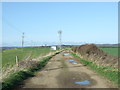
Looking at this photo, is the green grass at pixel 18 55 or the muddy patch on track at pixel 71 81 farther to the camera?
the green grass at pixel 18 55

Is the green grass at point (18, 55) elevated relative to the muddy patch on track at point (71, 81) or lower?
lower

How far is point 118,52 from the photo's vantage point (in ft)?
75.5

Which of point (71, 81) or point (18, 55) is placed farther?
point (18, 55)

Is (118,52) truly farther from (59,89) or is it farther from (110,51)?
(59,89)

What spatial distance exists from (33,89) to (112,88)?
3622 millimetres

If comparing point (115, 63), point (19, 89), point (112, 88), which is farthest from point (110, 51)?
point (19, 89)

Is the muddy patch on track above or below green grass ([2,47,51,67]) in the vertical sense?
above

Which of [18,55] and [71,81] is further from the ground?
[71,81]

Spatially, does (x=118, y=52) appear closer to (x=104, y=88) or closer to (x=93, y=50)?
(x=93, y=50)

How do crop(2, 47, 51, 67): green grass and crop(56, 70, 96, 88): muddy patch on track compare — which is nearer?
crop(56, 70, 96, 88): muddy patch on track

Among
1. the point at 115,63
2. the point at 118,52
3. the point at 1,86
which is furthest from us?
the point at 118,52

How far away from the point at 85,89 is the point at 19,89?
2.97 m

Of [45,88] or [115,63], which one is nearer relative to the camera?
[45,88]

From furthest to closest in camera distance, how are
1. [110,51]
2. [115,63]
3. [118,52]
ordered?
[110,51], [118,52], [115,63]
